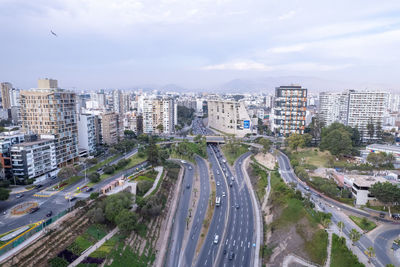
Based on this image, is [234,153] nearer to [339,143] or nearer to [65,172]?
[339,143]

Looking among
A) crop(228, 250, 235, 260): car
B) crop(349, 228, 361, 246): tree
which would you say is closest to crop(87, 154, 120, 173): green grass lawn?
crop(228, 250, 235, 260): car

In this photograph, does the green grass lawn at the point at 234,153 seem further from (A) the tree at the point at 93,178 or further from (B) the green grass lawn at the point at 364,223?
(B) the green grass lawn at the point at 364,223

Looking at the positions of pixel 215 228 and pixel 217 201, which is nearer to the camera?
pixel 215 228

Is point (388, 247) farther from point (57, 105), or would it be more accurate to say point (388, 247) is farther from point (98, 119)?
point (98, 119)

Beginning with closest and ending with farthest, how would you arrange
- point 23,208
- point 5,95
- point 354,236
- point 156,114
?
point 354,236 < point 23,208 < point 156,114 < point 5,95

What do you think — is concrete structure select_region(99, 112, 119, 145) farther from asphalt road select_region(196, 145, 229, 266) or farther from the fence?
the fence

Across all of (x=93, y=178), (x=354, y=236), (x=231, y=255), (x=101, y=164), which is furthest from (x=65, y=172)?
(x=354, y=236)

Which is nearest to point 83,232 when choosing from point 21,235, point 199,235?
point 21,235
